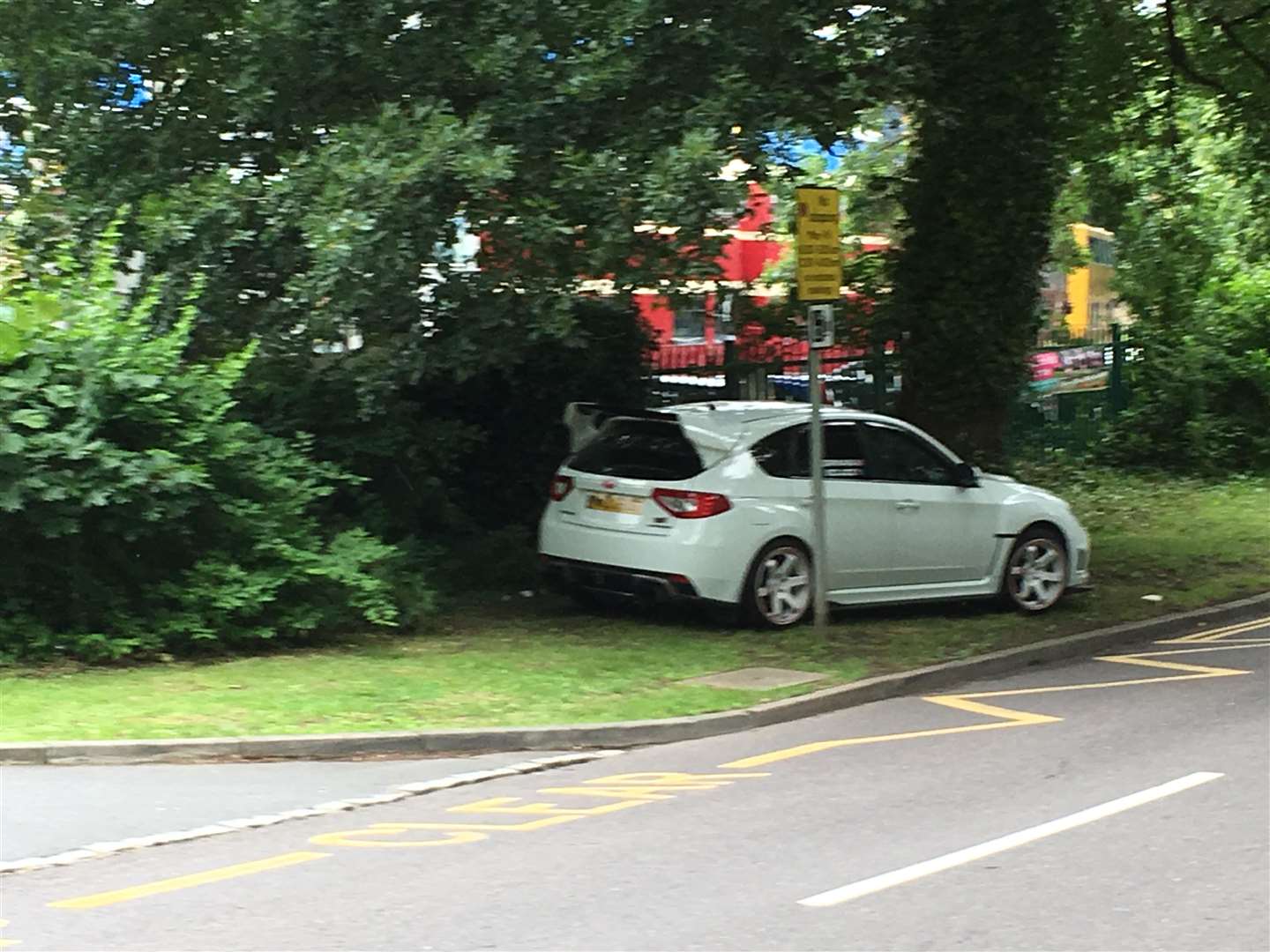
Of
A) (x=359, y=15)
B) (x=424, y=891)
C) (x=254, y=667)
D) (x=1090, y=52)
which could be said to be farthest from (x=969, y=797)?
(x=1090, y=52)

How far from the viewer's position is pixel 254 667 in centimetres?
1020

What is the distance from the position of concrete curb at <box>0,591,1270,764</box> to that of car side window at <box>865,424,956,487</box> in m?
2.09

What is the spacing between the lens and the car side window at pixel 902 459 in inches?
488

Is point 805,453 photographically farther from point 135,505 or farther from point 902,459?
point 135,505

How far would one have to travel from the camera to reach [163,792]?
7301 mm

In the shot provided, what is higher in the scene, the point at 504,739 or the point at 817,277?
the point at 817,277

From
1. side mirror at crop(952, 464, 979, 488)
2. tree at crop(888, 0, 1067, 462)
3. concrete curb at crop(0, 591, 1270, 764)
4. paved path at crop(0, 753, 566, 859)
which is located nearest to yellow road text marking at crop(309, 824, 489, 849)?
paved path at crop(0, 753, 566, 859)

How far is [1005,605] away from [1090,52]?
27.1ft

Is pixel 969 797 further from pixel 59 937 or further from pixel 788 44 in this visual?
pixel 788 44

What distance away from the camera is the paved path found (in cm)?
663

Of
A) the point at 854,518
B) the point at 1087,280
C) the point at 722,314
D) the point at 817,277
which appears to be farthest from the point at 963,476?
the point at 1087,280

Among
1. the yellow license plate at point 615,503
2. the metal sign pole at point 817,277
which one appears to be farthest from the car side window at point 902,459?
the yellow license plate at point 615,503

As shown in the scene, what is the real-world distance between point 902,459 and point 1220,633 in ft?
9.41

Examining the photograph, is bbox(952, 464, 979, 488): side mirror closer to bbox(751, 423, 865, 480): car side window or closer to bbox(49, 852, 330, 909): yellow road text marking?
bbox(751, 423, 865, 480): car side window
